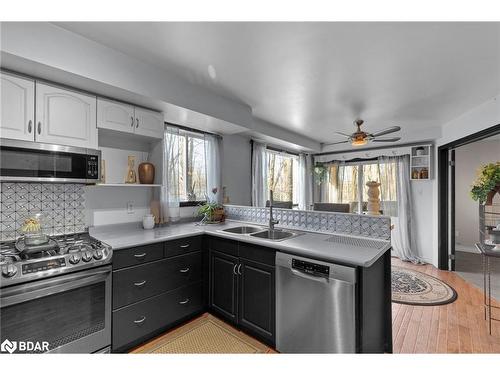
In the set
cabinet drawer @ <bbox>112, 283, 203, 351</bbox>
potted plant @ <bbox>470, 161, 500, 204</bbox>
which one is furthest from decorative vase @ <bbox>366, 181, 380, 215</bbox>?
cabinet drawer @ <bbox>112, 283, 203, 351</bbox>

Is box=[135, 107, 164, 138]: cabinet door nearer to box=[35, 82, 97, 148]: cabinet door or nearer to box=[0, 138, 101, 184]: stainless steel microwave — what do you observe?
box=[35, 82, 97, 148]: cabinet door

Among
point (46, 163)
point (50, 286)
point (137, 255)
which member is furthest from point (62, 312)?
point (46, 163)

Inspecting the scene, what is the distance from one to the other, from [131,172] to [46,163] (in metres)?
0.78

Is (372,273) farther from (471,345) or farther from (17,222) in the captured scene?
(17,222)

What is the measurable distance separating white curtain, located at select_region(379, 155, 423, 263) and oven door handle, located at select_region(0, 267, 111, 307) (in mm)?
4846

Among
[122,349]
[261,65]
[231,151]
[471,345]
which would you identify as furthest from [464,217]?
[122,349]

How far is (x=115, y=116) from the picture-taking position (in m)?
2.08

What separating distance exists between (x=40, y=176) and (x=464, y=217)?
6.87 m

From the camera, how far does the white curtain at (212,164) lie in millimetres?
3334

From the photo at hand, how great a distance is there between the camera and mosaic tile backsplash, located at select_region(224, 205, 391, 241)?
1.95m

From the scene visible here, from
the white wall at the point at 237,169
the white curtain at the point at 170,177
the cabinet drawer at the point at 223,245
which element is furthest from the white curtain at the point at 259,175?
the cabinet drawer at the point at 223,245

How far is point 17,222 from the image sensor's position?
5.97ft

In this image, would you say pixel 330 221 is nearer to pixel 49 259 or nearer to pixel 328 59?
pixel 328 59

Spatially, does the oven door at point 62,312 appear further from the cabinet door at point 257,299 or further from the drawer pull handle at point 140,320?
the cabinet door at point 257,299
